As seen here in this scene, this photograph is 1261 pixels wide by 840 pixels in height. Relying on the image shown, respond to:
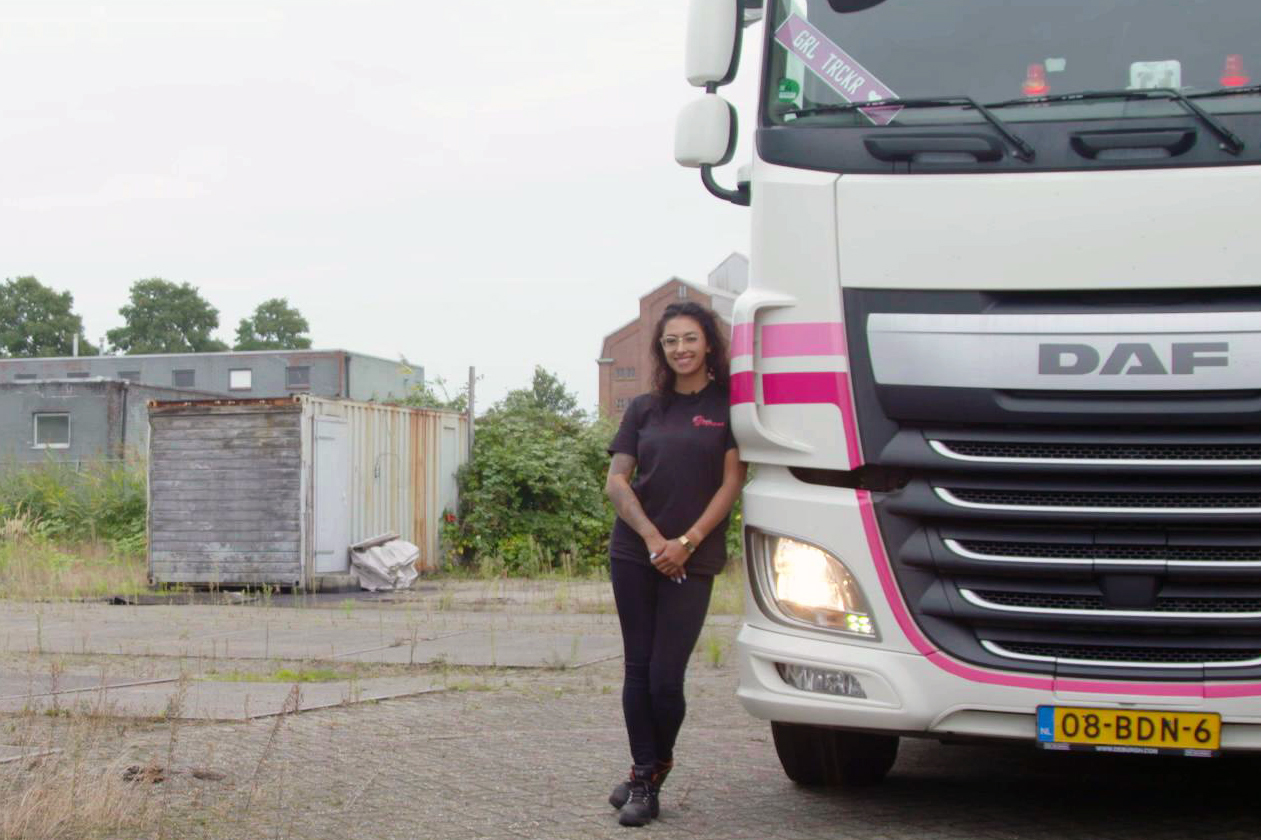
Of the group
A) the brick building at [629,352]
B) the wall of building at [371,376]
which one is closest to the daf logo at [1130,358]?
the wall of building at [371,376]

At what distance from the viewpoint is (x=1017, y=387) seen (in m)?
4.89

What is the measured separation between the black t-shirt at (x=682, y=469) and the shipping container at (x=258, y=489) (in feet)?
48.1

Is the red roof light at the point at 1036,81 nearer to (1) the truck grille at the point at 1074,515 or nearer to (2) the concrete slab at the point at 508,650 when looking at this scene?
(1) the truck grille at the point at 1074,515

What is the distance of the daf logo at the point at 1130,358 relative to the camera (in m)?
4.75

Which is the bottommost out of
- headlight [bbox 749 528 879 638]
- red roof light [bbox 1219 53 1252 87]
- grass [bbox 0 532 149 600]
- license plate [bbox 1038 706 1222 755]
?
grass [bbox 0 532 149 600]

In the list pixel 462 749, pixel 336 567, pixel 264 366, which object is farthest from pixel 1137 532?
pixel 264 366

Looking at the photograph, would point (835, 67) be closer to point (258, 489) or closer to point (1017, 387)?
point (1017, 387)

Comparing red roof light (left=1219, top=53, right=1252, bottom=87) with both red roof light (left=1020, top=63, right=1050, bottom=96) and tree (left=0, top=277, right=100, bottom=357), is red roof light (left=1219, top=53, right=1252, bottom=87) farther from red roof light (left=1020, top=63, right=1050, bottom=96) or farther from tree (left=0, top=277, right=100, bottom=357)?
tree (left=0, top=277, right=100, bottom=357)

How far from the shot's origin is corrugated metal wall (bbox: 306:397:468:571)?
21.1 meters

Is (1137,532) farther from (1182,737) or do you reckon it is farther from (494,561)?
(494,561)

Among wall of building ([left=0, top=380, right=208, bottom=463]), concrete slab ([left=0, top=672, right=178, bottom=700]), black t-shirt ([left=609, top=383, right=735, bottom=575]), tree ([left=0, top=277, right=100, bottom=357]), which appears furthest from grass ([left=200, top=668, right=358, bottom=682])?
tree ([left=0, top=277, right=100, bottom=357])

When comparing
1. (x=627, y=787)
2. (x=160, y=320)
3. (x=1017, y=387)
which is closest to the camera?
(x=1017, y=387)

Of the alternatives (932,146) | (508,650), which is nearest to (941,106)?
(932,146)

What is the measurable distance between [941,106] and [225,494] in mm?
16364
